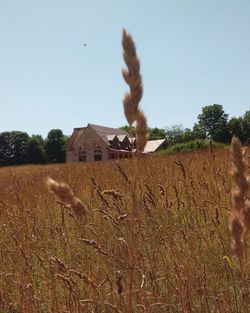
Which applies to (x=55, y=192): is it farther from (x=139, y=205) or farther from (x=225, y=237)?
(x=139, y=205)

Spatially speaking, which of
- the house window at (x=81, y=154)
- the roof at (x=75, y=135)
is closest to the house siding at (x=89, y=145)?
the house window at (x=81, y=154)

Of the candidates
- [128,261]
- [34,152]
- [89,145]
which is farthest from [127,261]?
[34,152]

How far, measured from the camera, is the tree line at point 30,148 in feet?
253

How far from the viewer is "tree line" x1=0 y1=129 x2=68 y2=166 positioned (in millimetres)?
77250

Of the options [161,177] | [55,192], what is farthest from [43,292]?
[161,177]

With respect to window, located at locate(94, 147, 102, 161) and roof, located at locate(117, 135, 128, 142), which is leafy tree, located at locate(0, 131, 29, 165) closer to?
roof, located at locate(117, 135, 128, 142)

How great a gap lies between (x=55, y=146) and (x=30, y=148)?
6.25m

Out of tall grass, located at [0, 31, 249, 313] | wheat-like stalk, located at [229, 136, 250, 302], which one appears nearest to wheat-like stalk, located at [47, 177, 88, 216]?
tall grass, located at [0, 31, 249, 313]

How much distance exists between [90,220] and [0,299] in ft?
5.16

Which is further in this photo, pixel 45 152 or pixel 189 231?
pixel 45 152

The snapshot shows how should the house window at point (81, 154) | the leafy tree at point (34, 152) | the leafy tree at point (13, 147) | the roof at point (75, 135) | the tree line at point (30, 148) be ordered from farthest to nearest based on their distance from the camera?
1. the leafy tree at point (13, 147)
2. the tree line at point (30, 148)
3. the leafy tree at point (34, 152)
4. the roof at point (75, 135)
5. the house window at point (81, 154)

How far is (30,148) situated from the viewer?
3041 inches

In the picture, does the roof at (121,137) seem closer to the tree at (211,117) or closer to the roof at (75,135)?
the roof at (75,135)

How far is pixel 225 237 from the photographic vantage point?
3.29 m
